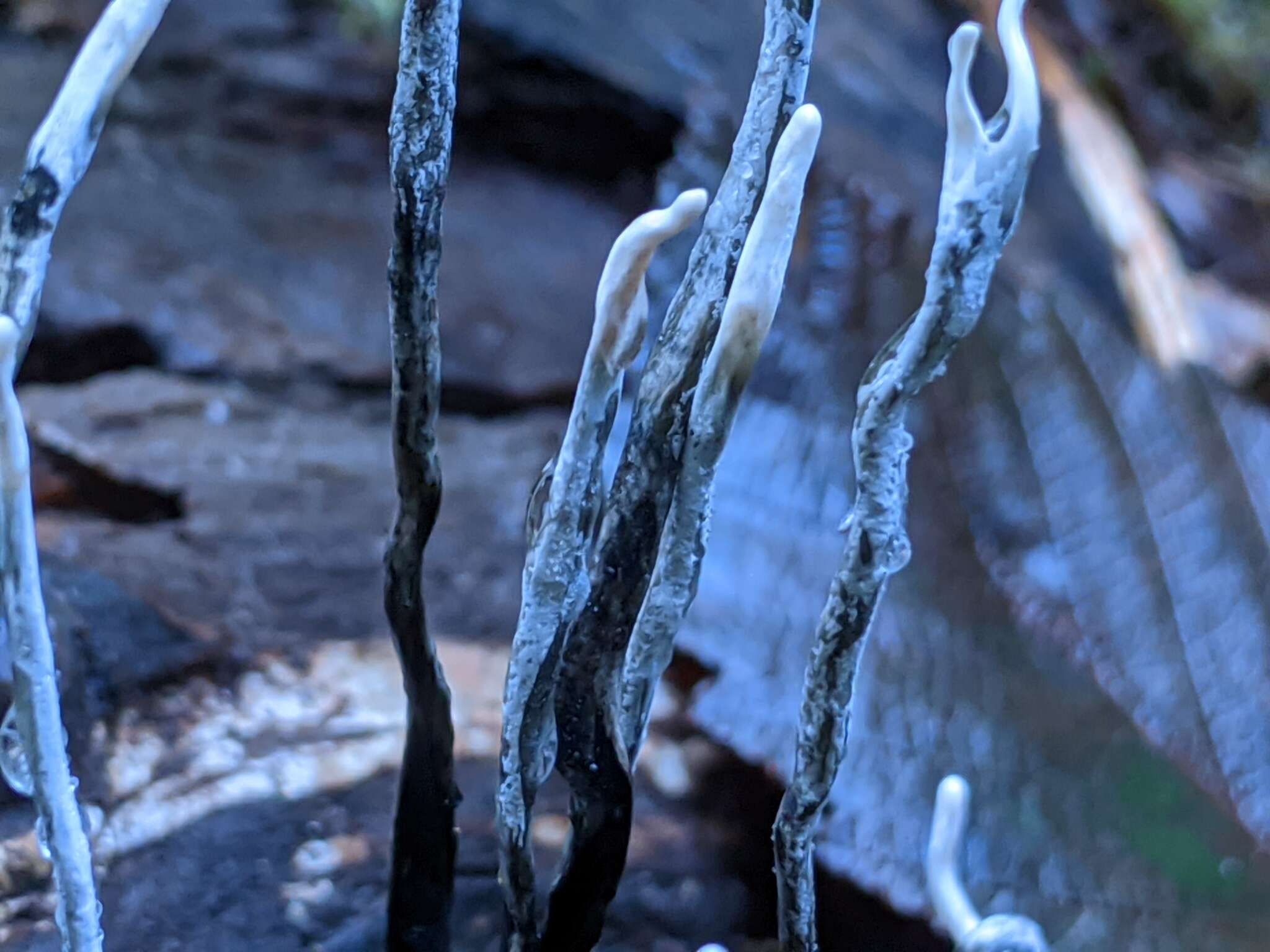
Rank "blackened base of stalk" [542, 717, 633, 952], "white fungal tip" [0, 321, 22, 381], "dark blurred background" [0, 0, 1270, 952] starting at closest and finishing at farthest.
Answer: "white fungal tip" [0, 321, 22, 381]
"blackened base of stalk" [542, 717, 633, 952]
"dark blurred background" [0, 0, 1270, 952]

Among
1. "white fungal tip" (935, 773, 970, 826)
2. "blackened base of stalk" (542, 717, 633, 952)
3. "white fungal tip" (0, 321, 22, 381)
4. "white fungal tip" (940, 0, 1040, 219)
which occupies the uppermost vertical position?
"white fungal tip" (940, 0, 1040, 219)

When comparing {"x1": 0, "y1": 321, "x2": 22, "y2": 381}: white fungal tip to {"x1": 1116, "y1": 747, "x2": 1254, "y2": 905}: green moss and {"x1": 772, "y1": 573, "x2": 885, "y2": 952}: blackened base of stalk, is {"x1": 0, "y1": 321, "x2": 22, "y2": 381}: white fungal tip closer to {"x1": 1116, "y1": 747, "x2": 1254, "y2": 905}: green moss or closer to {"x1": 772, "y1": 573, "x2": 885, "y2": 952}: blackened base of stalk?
{"x1": 772, "y1": 573, "x2": 885, "y2": 952}: blackened base of stalk

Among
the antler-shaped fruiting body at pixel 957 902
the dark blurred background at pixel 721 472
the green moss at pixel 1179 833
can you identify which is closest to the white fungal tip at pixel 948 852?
the antler-shaped fruiting body at pixel 957 902

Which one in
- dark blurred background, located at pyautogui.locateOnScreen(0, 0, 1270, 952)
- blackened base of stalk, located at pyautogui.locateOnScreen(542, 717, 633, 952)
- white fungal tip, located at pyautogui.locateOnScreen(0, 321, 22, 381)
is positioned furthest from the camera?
dark blurred background, located at pyautogui.locateOnScreen(0, 0, 1270, 952)

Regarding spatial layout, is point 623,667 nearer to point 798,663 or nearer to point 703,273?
point 703,273

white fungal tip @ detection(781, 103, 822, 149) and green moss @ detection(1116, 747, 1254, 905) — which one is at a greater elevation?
white fungal tip @ detection(781, 103, 822, 149)

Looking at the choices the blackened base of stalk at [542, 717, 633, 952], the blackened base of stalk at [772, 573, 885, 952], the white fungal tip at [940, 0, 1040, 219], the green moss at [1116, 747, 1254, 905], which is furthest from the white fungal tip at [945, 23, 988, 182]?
the green moss at [1116, 747, 1254, 905]

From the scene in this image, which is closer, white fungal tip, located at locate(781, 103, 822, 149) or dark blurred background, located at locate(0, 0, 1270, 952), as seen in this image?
white fungal tip, located at locate(781, 103, 822, 149)
